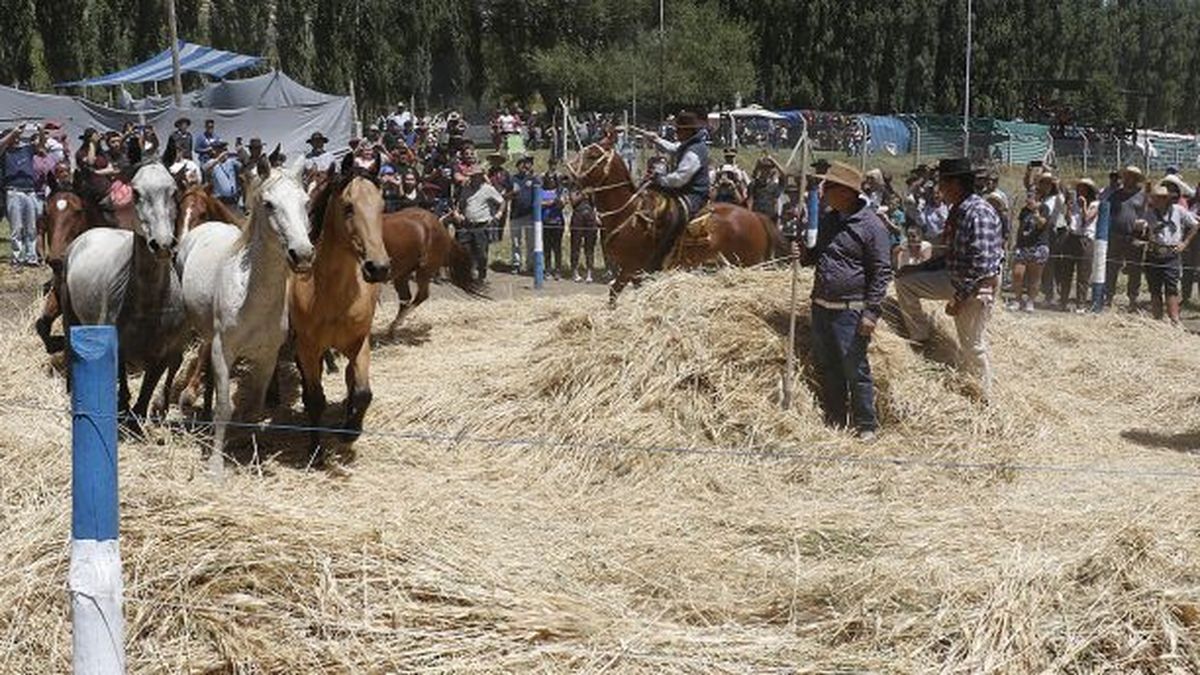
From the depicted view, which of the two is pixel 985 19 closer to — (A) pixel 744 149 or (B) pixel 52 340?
(A) pixel 744 149

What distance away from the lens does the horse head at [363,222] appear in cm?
739

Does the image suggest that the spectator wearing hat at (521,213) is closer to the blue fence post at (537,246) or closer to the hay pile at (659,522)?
the blue fence post at (537,246)

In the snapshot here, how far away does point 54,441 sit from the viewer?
6078mm

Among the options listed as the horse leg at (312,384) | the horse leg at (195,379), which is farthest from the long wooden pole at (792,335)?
the horse leg at (195,379)

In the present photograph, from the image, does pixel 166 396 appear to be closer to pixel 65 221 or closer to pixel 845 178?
pixel 65 221

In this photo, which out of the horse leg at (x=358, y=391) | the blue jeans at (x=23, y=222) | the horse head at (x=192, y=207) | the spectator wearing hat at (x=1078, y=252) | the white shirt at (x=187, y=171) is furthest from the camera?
the blue jeans at (x=23, y=222)

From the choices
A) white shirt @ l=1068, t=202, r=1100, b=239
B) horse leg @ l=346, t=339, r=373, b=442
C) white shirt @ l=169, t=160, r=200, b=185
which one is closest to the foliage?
white shirt @ l=1068, t=202, r=1100, b=239

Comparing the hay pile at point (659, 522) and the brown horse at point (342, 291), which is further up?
the brown horse at point (342, 291)

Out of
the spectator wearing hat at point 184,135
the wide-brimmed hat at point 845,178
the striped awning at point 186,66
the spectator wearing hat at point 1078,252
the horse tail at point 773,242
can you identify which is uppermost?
the striped awning at point 186,66

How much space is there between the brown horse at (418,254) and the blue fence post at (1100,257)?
7.90m

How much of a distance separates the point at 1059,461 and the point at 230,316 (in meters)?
5.58

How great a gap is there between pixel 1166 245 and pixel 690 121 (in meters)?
6.56

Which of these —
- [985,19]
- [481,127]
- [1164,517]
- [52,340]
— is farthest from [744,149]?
[1164,517]

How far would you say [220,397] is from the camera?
7.61 meters
